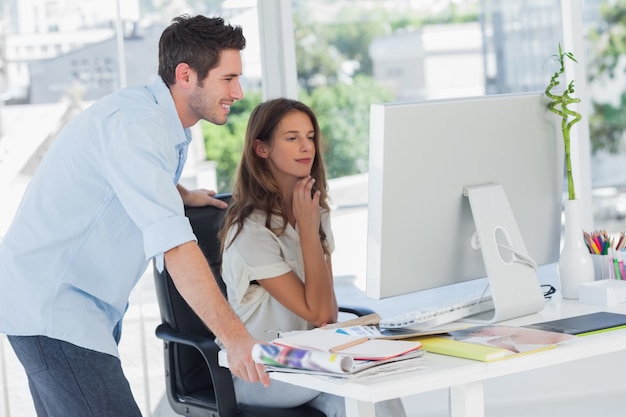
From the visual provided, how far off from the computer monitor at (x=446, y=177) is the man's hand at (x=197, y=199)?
0.78 m

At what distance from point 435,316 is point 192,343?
0.68 m

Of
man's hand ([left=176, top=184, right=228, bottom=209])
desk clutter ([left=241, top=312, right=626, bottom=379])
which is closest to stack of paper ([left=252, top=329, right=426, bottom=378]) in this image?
desk clutter ([left=241, top=312, right=626, bottom=379])

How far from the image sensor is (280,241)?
256 centimetres

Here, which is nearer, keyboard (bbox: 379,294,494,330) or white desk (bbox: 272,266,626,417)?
white desk (bbox: 272,266,626,417)

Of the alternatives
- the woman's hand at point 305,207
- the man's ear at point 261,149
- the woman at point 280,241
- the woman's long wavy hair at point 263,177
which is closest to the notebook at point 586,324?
the woman at point 280,241

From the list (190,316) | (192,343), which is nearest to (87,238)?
(192,343)

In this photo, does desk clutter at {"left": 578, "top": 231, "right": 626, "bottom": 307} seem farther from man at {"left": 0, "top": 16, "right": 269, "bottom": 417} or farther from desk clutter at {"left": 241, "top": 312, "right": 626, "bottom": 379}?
man at {"left": 0, "top": 16, "right": 269, "bottom": 417}

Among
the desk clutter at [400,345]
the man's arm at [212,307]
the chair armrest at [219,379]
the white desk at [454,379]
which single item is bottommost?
the chair armrest at [219,379]

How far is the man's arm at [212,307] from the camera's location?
5.84ft

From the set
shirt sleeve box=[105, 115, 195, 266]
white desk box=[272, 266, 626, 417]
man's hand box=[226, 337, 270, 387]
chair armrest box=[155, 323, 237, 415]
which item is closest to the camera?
white desk box=[272, 266, 626, 417]

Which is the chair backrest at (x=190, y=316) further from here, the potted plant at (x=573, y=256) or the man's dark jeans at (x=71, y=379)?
the potted plant at (x=573, y=256)

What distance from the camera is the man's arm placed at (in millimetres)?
1781

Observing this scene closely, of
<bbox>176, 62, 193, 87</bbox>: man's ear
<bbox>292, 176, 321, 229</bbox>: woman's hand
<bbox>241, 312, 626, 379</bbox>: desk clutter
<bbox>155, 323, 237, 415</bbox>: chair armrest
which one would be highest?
→ <bbox>176, 62, 193, 87</bbox>: man's ear

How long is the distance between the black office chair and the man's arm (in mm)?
481
